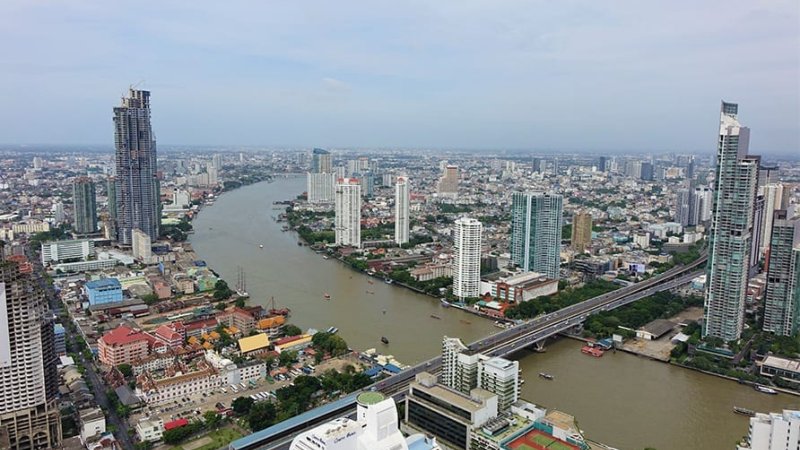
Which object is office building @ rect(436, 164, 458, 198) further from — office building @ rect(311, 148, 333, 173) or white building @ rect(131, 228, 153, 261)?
white building @ rect(131, 228, 153, 261)

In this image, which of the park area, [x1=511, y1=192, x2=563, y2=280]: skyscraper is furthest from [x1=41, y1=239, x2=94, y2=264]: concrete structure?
[x1=511, y1=192, x2=563, y2=280]: skyscraper

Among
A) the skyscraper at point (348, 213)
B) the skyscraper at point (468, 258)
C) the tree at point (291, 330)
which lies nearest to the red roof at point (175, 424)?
the tree at point (291, 330)

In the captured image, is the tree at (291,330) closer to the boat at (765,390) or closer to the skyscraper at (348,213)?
the boat at (765,390)

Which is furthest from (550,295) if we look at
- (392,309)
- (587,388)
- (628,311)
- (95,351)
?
(95,351)

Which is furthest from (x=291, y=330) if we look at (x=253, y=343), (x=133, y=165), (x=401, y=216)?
(x=133, y=165)

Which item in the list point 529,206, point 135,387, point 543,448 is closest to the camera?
point 543,448

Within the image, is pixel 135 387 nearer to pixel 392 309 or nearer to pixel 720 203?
pixel 392 309

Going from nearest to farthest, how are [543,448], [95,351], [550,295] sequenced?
[543,448] < [95,351] < [550,295]
